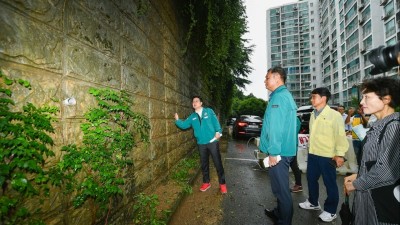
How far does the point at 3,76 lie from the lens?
137 cm

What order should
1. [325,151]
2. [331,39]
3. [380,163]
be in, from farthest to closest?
[331,39] < [325,151] < [380,163]

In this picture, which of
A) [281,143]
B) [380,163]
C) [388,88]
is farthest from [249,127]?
[380,163]

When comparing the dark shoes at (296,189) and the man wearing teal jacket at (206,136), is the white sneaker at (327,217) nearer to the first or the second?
the dark shoes at (296,189)

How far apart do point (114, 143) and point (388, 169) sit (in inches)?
98.3

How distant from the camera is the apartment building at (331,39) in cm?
3838

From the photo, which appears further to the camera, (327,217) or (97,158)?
(327,217)

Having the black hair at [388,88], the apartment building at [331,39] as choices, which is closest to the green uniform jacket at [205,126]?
the black hair at [388,88]

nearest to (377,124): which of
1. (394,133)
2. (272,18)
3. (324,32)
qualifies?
(394,133)

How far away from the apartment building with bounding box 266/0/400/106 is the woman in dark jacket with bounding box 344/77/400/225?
3379 millimetres

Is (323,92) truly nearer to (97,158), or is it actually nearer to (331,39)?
(97,158)

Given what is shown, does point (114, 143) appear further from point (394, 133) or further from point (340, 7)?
point (340, 7)

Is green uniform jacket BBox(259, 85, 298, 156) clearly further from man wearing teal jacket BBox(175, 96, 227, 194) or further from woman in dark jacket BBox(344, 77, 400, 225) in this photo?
man wearing teal jacket BBox(175, 96, 227, 194)

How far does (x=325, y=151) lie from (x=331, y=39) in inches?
2813

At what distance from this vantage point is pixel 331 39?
62.3 metres
